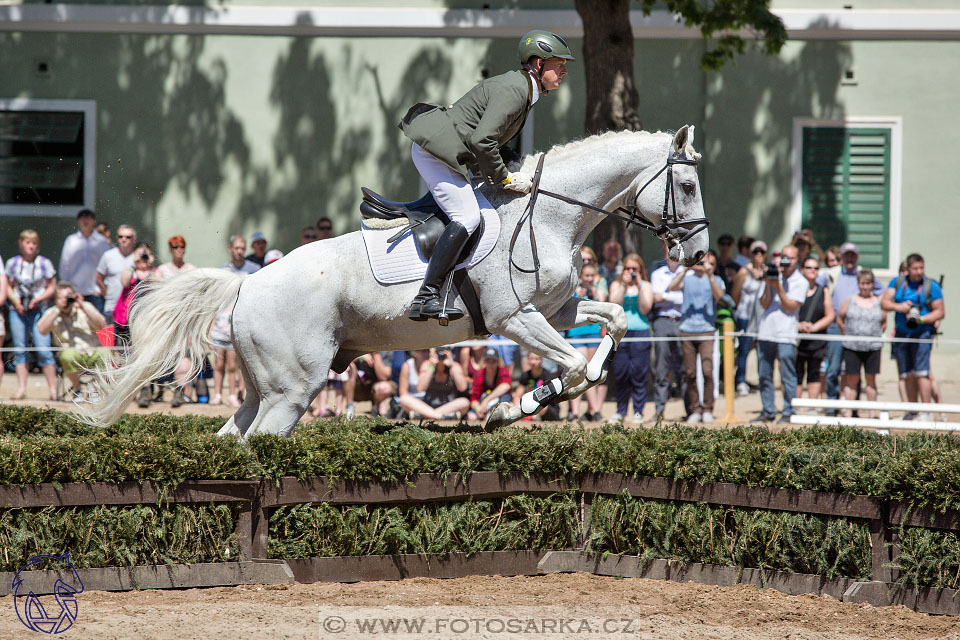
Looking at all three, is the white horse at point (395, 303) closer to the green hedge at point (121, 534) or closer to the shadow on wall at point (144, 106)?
the green hedge at point (121, 534)

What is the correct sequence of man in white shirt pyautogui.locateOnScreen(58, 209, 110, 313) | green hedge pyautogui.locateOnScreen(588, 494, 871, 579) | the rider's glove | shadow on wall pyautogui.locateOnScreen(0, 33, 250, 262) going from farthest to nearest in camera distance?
shadow on wall pyautogui.locateOnScreen(0, 33, 250, 262)
man in white shirt pyautogui.locateOnScreen(58, 209, 110, 313)
the rider's glove
green hedge pyautogui.locateOnScreen(588, 494, 871, 579)

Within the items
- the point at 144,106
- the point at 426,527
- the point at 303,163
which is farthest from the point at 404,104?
the point at 426,527

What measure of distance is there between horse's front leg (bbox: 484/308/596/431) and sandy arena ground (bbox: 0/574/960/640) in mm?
1060

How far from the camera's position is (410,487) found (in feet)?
19.1

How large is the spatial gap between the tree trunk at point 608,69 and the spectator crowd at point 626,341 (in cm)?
235

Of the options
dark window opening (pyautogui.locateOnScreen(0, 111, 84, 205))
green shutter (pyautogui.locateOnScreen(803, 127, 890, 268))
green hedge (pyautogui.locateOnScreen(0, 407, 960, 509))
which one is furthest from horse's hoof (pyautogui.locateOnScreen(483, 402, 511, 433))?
dark window opening (pyautogui.locateOnScreen(0, 111, 84, 205))

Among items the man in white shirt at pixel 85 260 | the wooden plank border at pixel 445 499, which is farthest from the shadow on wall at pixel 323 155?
the wooden plank border at pixel 445 499

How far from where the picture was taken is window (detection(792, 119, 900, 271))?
15320 mm

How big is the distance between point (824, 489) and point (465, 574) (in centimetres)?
196

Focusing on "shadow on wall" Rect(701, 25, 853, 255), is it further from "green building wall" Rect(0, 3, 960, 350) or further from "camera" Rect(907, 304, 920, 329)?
"camera" Rect(907, 304, 920, 329)

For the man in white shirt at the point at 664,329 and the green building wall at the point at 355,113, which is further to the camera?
the green building wall at the point at 355,113

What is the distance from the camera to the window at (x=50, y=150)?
15156 mm

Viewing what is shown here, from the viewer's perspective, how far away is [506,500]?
6027mm

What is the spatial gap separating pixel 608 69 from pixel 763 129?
3.13 meters
